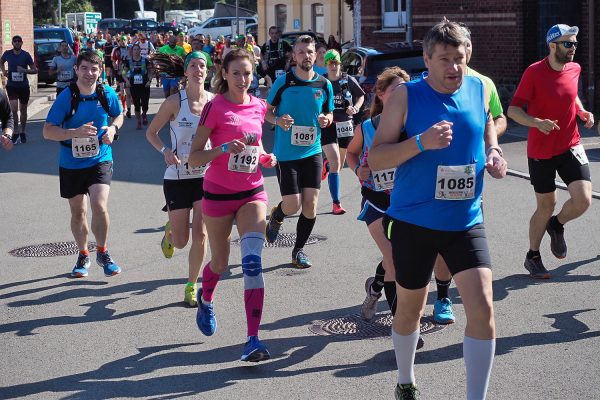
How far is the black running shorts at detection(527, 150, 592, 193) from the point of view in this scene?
8477 millimetres

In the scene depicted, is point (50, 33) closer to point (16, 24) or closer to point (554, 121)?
point (16, 24)

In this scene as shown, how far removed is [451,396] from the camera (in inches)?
229

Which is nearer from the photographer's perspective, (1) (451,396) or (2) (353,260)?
(1) (451,396)

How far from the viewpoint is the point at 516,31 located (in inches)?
919

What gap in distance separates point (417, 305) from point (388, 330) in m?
1.95

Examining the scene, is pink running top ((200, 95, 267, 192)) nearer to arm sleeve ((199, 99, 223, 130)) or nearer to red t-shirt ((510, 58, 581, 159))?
arm sleeve ((199, 99, 223, 130))

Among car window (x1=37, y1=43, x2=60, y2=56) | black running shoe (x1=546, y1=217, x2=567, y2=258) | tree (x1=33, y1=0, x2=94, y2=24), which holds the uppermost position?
tree (x1=33, y1=0, x2=94, y2=24)

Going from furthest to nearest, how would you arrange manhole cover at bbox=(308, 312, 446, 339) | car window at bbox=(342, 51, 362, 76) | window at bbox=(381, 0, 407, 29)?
window at bbox=(381, 0, 407, 29)
car window at bbox=(342, 51, 362, 76)
manhole cover at bbox=(308, 312, 446, 339)

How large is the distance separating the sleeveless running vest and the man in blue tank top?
3.02 meters

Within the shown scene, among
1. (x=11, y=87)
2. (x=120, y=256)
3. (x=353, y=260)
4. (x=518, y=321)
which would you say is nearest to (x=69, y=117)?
(x=120, y=256)

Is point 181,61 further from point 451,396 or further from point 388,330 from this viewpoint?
point 451,396

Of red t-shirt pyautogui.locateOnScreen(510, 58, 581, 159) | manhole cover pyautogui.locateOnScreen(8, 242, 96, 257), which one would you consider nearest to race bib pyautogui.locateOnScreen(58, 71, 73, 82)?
manhole cover pyautogui.locateOnScreen(8, 242, 96, 257)

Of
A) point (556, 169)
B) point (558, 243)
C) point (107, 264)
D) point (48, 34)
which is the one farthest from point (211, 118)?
point (48, 34)

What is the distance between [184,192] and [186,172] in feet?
0.49
